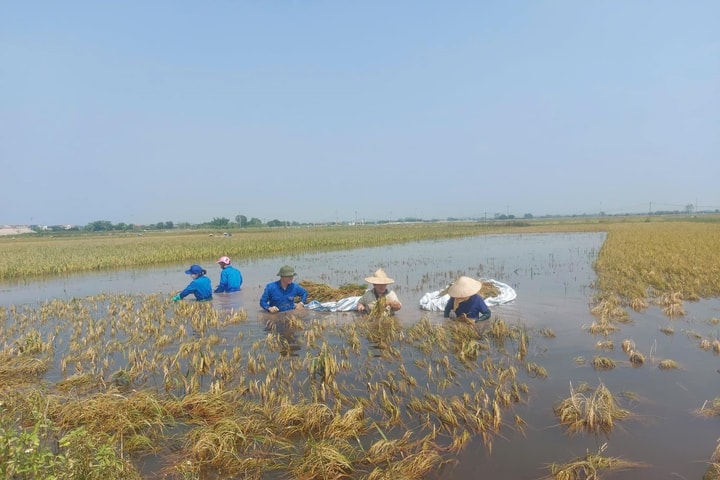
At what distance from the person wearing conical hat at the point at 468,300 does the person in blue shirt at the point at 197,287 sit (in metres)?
5.85

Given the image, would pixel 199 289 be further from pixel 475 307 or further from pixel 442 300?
pixel 475 307

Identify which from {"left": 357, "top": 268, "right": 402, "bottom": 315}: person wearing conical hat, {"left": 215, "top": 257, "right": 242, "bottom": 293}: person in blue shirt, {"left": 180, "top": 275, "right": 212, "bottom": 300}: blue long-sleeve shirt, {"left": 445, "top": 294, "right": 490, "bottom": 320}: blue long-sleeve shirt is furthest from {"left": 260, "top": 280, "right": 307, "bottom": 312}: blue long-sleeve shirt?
{"left": 445, "top": 294, "right": 490, "bottom": 320}: blue long-sleeve shirt

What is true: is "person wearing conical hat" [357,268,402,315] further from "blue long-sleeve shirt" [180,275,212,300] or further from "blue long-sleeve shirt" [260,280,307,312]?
"blue long-sleeve shirt" [180,275,212,300]

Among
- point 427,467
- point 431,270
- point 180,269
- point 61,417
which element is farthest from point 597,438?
point 180,269

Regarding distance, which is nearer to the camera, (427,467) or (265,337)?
(427,467)

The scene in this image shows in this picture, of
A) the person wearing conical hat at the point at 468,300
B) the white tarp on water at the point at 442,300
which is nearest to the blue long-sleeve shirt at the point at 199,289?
the white tarp on water at the point at 442,300

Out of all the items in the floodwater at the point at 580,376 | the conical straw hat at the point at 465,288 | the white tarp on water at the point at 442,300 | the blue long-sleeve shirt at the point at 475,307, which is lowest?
the floodwater at the point at 580,376

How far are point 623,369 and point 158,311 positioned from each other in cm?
853

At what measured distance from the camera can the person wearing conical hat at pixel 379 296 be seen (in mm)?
7676

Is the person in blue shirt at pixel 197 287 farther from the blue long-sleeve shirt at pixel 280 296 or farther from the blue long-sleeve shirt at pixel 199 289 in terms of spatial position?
the blue long-sleeve shirt at pixel 280 296

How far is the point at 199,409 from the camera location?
13.9 ft

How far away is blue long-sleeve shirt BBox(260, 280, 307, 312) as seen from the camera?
862cm

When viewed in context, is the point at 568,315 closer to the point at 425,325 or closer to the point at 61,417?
the point at 425,325

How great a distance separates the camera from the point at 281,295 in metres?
8.73
